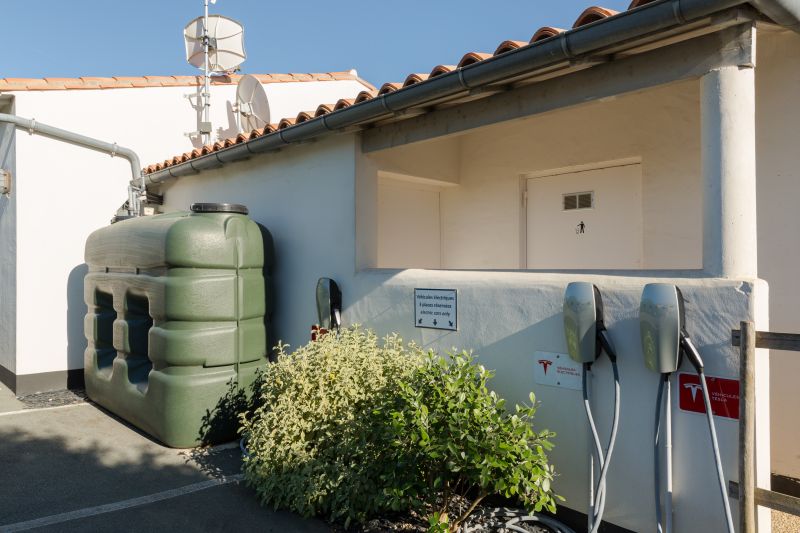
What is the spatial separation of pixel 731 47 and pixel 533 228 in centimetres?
352

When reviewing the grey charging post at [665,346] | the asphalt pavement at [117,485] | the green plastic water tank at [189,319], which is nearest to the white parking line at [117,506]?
the asphalt pavement at [117,485]

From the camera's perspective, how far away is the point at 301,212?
244 inches

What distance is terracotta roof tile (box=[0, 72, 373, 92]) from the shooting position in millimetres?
7754

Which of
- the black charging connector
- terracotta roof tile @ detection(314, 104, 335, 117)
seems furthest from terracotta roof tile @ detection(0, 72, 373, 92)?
the black charging connector

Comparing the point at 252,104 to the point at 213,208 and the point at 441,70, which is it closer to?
the point at 213,208

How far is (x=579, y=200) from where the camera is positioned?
20.3 ft

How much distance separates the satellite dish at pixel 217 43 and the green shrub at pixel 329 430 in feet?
24.0

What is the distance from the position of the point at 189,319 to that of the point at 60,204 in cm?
415

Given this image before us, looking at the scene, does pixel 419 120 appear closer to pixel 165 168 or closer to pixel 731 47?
pixel 731 47

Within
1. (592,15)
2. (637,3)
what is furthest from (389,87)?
(637,3)

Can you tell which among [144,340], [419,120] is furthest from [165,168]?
[419,120]

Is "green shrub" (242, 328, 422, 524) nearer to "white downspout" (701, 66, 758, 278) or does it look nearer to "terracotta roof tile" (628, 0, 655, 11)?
"white downspout" (701, 66, 758, 278)

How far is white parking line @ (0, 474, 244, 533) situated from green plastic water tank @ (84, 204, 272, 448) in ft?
2.86

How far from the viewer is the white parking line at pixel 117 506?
389cm
